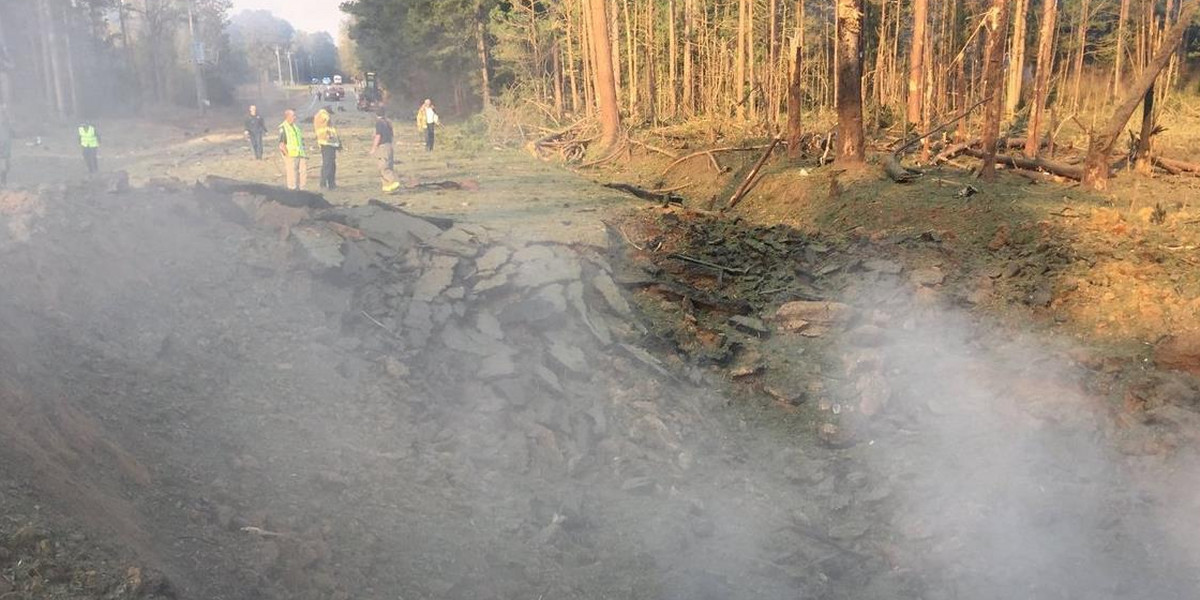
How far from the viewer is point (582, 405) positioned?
7648mm

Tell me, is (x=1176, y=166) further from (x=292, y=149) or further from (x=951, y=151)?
(x=292, y=149)

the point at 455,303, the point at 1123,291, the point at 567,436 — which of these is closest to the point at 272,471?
the point at 567,436

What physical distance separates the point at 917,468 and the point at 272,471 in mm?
4823

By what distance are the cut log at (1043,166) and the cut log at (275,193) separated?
960 cm

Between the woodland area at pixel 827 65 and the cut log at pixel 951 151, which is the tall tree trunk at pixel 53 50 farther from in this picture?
the cut log at pixel 951 151

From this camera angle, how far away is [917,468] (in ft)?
23.0

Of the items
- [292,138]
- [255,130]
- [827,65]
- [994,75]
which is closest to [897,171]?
[994,75]

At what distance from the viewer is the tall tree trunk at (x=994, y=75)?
1236 centimetres

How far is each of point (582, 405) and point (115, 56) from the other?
56117 mm

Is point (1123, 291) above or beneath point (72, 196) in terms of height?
beneath

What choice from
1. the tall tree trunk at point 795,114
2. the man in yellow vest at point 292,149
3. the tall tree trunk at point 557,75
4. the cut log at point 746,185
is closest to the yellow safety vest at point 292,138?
the man in yellow vest at point 292,149

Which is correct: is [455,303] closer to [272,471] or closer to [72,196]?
[272,471]

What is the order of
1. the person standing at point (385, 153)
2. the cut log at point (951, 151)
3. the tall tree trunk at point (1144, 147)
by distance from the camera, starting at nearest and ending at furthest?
1. the tall tree trunk at point (1144, 147)
2. the cut log at point (951, 151)
3. the person standing at point (385, 153)

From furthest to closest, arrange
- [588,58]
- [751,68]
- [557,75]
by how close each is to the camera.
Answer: [557,75]
[588,58]
[751,68]
